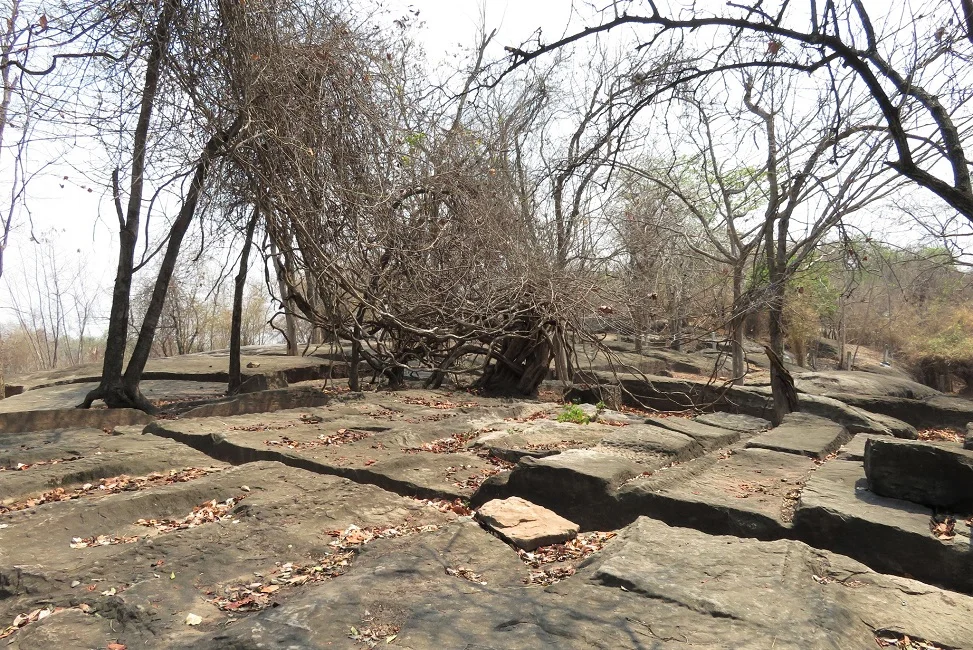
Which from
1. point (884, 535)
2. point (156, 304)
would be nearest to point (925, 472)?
point (884, 535)

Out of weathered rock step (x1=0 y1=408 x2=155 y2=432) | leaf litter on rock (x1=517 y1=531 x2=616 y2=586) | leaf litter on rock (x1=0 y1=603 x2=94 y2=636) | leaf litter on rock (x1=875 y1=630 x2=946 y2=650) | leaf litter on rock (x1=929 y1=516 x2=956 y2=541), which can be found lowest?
leaf litter on rock (x1=517 y1=531 x2=616 y2=586)

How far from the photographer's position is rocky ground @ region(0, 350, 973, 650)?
2.28 metres

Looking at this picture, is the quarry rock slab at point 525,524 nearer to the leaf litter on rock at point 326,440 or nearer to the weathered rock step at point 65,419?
the leaf litter on rock at point 326,440

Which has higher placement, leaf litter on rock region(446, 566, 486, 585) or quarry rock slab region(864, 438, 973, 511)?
quarry rock slab region(864, 438, 973, 511)

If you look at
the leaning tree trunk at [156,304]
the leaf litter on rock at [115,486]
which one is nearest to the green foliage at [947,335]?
the leaning tree trunk at [156,304]

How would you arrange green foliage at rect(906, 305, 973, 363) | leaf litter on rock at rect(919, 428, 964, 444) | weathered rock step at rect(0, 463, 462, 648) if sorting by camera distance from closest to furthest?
weathered rock step at rect(0, 463, 462, 648)
leaf litter on rock at rect(919, 428, 964, 444)
green foliage at rect(906, 305, 973, 363)

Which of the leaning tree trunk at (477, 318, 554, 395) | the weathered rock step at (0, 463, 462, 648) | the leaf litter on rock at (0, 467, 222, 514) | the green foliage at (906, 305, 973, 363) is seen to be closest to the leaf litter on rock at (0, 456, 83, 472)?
the leaf litter on rock at (0, 467, 222, 514)

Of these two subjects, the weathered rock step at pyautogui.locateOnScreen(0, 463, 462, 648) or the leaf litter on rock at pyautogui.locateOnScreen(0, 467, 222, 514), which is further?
the leaf litter on rock at pyautogui.locateOnScreen(0, 467, 222, 514)

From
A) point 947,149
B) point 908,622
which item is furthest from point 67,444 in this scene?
point 947,149

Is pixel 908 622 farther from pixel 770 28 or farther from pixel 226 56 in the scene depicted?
pixel 226 56

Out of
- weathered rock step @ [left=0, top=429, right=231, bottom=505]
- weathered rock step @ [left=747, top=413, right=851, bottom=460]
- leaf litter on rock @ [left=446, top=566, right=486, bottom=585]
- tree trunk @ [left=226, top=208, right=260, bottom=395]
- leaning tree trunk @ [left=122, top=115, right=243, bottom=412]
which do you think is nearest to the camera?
leaf litter on rock @ [left=446, top=566, right=486, bottom=585]

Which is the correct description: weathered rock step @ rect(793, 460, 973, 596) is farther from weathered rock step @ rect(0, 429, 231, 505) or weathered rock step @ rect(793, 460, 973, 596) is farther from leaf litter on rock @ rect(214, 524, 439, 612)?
weathered rock step @ rect(0, 429, 231, 505)

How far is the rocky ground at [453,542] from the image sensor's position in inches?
89.9

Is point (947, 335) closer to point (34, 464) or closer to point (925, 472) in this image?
point (925, 472)
